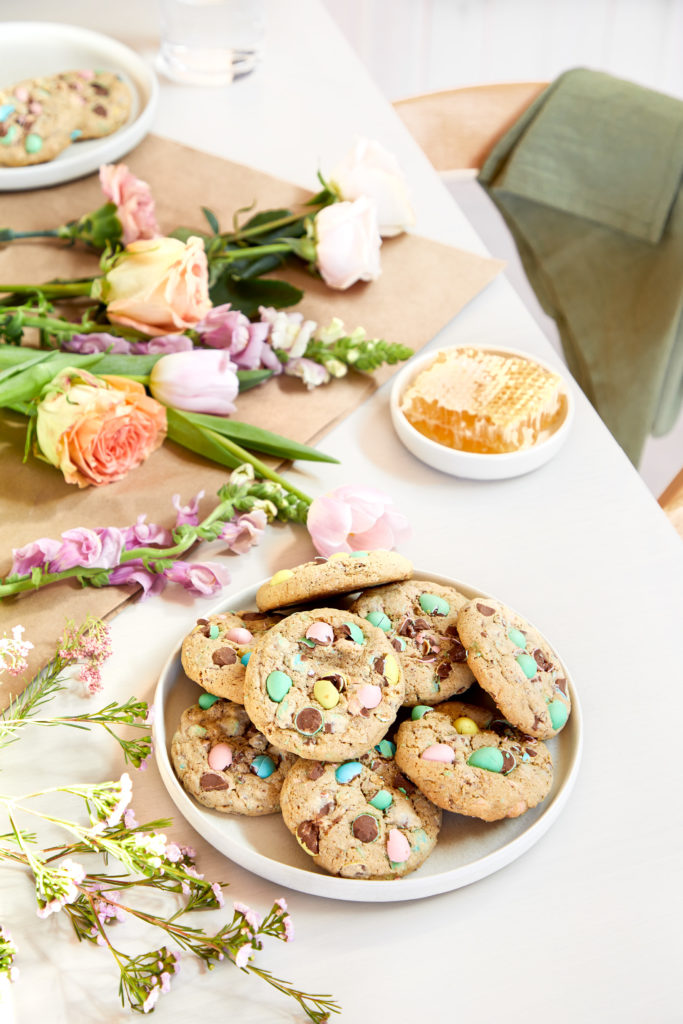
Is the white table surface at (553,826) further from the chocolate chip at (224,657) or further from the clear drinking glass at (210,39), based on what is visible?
the clear drinking glass at (210,39)

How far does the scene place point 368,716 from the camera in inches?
20.5

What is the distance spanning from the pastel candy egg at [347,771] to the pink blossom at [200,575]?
220mm

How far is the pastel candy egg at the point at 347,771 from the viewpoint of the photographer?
52 cm

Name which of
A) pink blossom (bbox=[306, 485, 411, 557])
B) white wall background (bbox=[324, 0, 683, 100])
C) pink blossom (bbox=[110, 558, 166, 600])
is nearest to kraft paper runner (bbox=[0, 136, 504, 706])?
pink blossom (bbox=[110, 558, 166, 600])

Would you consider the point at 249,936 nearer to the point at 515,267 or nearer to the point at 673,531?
the point at 673,531

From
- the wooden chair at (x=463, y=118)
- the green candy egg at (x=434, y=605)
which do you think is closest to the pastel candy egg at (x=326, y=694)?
the green candy egg at (x=434, y=605)

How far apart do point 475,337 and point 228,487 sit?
1.15 feet

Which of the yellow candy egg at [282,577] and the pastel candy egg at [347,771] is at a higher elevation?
the yellow candy egg at [282,577]

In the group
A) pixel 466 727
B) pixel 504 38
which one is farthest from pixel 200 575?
pixel 504 38

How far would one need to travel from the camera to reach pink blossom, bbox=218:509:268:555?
727 millimetres

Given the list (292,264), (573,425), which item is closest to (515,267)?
(292,264)

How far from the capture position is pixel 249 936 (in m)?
0.49

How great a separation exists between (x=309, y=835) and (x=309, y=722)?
2.4 inches

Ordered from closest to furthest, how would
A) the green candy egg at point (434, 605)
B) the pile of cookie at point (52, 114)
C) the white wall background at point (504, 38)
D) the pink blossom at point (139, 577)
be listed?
the green candy egg at point (434, 605) → the pink blossom at point (139, 577) → the pile of cookie at point (52, 114) → the white wall background at point (504, 38)
